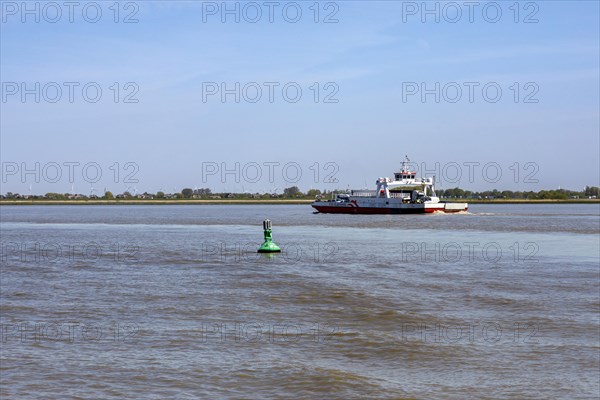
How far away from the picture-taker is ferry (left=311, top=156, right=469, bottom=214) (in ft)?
382

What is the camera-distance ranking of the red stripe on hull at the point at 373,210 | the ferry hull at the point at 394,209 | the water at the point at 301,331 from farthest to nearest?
the red stripe on hull at the point at 373,210
the ferry hull at the point at 394,209
the water at the point at 301,331

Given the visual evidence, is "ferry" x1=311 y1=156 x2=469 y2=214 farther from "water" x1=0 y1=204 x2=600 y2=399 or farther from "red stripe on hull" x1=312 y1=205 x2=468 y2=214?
"water" x1=0 y1=204 x2=600 y2=399

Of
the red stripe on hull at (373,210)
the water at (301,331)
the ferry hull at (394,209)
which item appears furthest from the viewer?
the red stripe on hull at (373,210)

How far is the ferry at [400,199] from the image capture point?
116 m

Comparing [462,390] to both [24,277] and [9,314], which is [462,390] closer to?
[9,314]

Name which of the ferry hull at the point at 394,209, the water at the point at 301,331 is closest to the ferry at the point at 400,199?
the ferry hull at the point at 394,209

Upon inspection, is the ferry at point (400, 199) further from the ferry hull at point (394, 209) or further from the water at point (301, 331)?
the water at point (301, 331)

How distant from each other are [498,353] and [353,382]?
3.65 meters

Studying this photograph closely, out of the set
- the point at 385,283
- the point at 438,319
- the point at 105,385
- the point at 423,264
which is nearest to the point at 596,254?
the point at 423,264

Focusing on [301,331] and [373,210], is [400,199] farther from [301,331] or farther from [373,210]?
[301,331]

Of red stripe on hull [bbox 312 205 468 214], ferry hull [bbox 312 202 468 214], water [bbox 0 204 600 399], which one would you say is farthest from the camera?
red stripe on hull [bbox 312 205 468 214]

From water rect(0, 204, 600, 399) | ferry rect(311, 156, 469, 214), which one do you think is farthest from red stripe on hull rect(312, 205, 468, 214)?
water rect(0, 204, 600, 399)

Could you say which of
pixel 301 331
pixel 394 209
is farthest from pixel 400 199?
Answer: pixel 301 331

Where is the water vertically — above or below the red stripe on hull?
below
